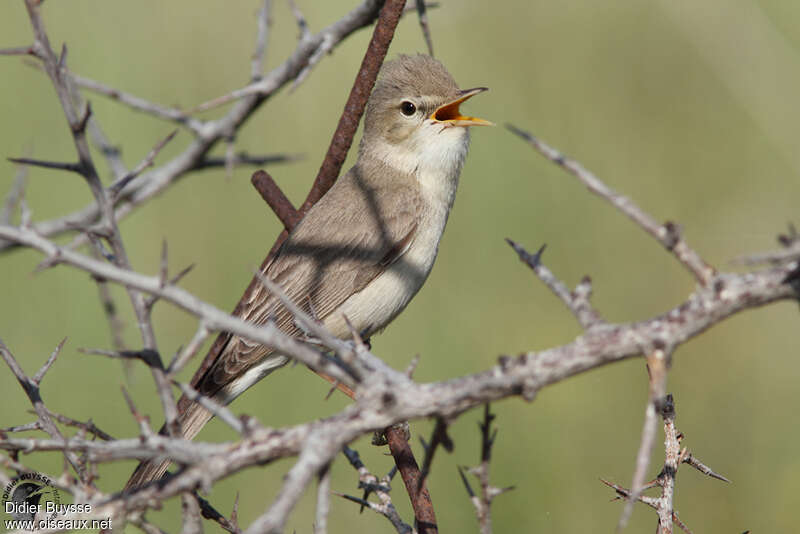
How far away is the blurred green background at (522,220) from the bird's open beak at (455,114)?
112 centimetres

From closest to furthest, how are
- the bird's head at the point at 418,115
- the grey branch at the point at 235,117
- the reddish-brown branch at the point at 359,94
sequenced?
the reddish-brown branch at the point at 359,94 < the grey branch at the point at 235,117 < the bird's head at the point at 418,115

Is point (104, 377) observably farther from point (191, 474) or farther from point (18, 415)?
point (191, 474)

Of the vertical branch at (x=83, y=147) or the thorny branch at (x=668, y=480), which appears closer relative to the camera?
the vertical branch at (x=83, y=147)

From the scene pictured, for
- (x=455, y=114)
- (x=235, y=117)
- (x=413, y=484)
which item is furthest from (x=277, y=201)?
(x=455, y=114)

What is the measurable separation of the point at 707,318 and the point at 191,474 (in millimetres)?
804

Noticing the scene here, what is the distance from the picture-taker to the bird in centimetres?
391

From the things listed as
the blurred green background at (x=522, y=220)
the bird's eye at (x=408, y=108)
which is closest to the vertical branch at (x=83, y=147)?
the blurred green background at (x=522, y=220)

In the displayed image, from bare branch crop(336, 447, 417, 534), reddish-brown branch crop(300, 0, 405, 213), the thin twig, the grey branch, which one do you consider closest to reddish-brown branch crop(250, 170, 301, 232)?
reddish-brown branch crop(300, 0, 405, 213)

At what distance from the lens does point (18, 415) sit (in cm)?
417

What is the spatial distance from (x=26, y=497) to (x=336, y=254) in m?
2.19

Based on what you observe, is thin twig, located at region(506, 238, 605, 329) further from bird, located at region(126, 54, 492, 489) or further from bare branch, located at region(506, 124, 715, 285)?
bird, located at region(126, 54, 492, 489)

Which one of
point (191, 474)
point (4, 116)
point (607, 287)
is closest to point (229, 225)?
point (4, 116)

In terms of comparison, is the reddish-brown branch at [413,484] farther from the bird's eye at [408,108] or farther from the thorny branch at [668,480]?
the bird's eye at [408,108]

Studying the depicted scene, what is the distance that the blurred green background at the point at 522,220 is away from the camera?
412 centimetres
